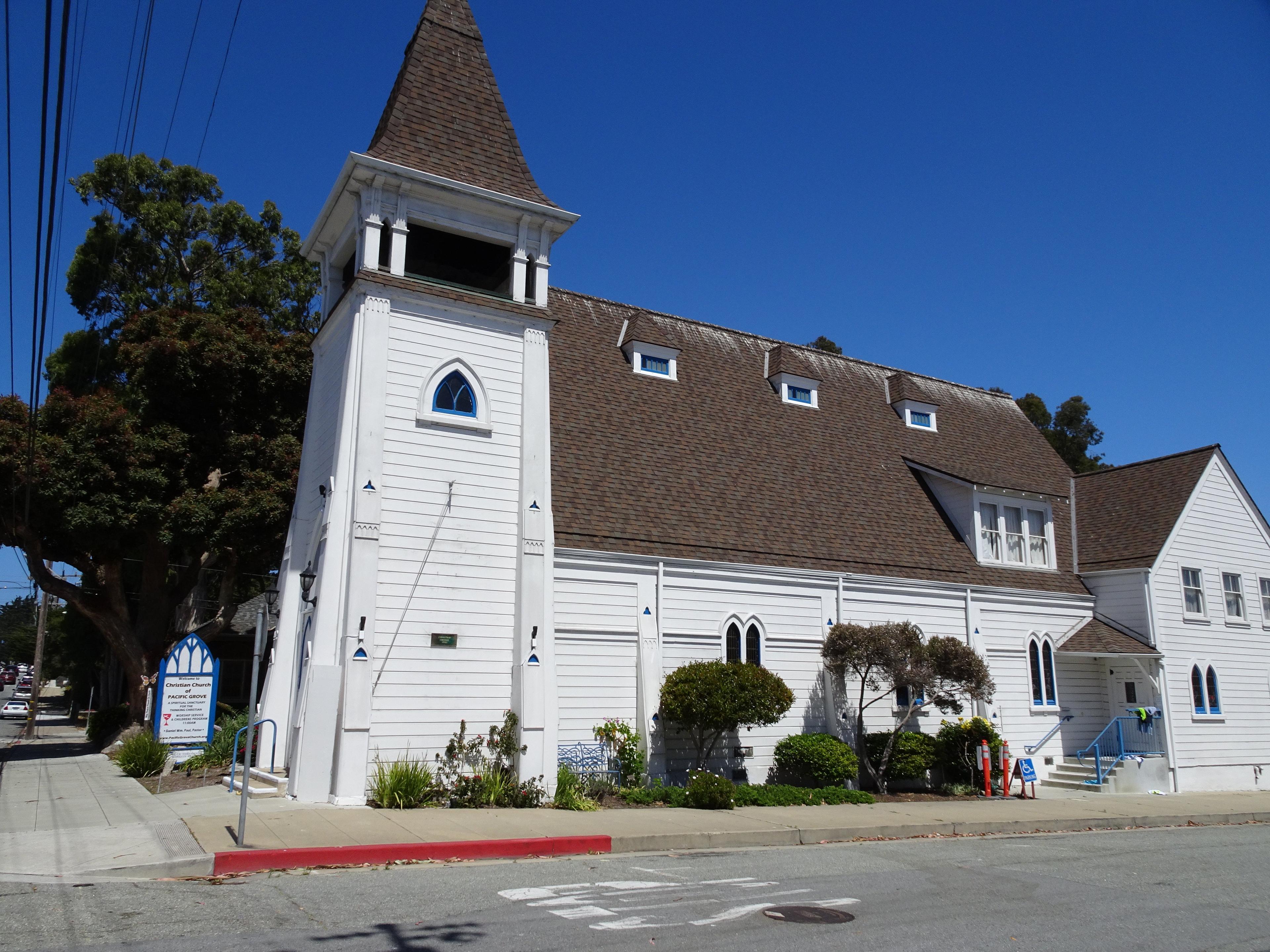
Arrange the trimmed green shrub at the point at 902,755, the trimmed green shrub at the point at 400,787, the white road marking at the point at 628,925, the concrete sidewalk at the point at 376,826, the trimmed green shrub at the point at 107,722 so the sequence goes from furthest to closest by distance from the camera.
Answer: the trimmed green shrub at the point at 107,722
the trimmed green shrub at the point at 902,755
the trimmed green shrub at the point at 400,787
the concrete sidewalk at the point at 376,826
the white road marking at the point at 628,925

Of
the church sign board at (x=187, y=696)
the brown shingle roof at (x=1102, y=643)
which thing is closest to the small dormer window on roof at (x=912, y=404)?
the brown shingle roof at (x=1102, y=643)

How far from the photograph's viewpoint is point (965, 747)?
21984mm

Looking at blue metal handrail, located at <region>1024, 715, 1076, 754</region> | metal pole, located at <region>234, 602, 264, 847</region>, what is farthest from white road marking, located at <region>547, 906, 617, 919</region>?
blue metal handrail, located at <region>1024, 715, 1076, 754</region>

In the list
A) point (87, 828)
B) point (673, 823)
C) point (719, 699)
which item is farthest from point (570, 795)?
point (87, 828)

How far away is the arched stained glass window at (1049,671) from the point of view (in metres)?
24.7

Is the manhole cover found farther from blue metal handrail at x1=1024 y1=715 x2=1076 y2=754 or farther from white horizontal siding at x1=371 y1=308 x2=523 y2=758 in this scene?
blue metal handrail at x1=1024 y1=715 x2=1076 y2=754

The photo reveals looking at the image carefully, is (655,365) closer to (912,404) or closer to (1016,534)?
(912,404)

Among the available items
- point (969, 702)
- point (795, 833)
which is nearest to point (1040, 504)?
point (969, 702)

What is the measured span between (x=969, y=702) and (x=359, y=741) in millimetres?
14601

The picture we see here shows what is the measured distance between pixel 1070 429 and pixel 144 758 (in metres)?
61.6

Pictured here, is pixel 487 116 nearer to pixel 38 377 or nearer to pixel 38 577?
pixel 38 377

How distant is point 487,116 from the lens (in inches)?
773

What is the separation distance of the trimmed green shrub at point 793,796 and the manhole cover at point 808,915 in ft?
27.0

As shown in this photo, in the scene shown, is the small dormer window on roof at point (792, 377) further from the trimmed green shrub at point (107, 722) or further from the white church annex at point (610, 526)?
the trimmed green shrub at point (107, 722)
